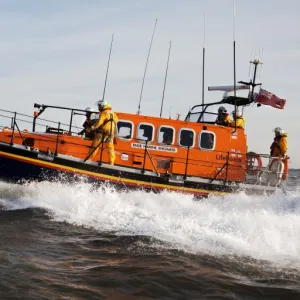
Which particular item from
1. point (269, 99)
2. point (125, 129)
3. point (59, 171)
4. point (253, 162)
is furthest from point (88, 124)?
point (269, 99)

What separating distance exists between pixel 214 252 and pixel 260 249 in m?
0.67

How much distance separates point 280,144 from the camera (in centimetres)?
1064

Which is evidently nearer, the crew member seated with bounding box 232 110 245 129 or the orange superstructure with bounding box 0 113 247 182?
the orange superstructure with bounding box 0 113 247 182

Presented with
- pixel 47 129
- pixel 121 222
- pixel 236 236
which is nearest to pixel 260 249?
pixel 236 236

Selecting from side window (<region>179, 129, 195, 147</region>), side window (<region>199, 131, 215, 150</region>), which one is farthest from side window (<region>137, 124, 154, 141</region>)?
side window (<region>199, 131, 215, 150</region>)

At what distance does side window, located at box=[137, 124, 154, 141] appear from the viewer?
9477 mm

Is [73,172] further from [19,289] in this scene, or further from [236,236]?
[19,289]

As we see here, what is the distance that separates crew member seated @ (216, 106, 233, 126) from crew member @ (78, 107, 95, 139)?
3433 millimetres

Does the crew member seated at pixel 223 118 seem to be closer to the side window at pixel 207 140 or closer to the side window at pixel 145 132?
the side window at pixel 207 140

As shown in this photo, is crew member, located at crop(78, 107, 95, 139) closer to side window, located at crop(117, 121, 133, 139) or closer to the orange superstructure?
the orange superstructure

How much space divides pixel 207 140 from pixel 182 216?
3593 mm

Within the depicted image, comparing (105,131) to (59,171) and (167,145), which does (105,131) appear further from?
(167,145)

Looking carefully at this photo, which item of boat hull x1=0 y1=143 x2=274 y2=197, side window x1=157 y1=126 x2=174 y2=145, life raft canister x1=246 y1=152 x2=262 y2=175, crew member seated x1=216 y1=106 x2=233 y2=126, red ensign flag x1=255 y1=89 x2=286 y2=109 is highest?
red ensign flag x1=255 y1=89 x2=286 y2=109

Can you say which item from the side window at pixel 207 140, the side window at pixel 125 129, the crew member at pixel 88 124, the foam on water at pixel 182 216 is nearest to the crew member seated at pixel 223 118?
the side window at pixel 207 140
